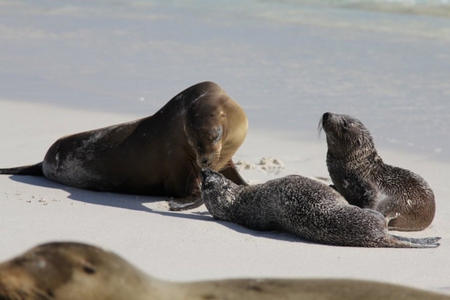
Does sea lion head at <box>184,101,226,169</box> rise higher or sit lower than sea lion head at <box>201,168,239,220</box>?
higher

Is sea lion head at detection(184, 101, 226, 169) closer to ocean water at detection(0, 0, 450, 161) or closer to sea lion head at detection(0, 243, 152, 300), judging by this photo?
ocean water at detection(0, 0, 450, 161)

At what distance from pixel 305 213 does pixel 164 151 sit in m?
1.72

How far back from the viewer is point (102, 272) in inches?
99.3

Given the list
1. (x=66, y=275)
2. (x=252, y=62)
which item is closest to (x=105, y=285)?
(x=66, y=275)

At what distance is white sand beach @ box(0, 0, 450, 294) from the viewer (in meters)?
5.14

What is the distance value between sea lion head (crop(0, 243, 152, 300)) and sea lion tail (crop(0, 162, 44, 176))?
481 cm

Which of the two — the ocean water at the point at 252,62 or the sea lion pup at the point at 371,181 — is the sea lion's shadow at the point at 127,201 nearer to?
the sea lion pup at the point at 371,181

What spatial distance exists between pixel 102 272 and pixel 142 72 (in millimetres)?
9955

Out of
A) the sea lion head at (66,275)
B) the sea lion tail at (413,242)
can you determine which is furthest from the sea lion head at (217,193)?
the sea lion head at (66,275)

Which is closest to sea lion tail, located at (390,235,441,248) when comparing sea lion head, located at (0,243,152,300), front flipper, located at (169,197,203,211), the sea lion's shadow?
the sea lion's shadow

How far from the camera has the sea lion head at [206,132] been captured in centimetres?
664

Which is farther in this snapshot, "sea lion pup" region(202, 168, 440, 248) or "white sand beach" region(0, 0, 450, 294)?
"sea lion pup" region(202, 168, 440, 248)

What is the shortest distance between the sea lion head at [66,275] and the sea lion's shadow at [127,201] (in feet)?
10.4

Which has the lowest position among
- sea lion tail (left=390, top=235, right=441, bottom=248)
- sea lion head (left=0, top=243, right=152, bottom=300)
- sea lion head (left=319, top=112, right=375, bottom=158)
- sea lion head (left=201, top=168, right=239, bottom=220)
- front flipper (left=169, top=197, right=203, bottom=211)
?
sea lion tail (left=390, top=235, right=441, bottom=248)
